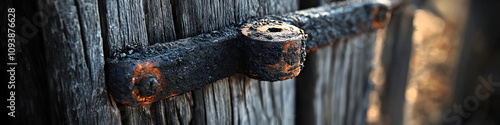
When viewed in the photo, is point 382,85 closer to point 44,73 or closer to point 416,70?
point 44,73

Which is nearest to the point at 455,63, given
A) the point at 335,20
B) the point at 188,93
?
the point at 335,20

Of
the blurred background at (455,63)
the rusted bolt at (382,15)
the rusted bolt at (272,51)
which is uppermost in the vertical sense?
the rusted bolt at (382,15)

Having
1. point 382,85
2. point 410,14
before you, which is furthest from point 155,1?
point 382,85

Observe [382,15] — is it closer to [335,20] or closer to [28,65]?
[335,20]

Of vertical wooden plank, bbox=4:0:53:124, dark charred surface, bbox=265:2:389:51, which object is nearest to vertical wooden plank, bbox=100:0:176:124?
vertical wooden plank, bbox=4:0:53:124

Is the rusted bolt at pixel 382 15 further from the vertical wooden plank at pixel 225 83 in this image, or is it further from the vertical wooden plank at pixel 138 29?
the vertical wooden plank at pixel 138 29

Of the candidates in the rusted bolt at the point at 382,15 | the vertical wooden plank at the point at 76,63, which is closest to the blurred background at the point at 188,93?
the vertical wooden plank at the point at 76,63
